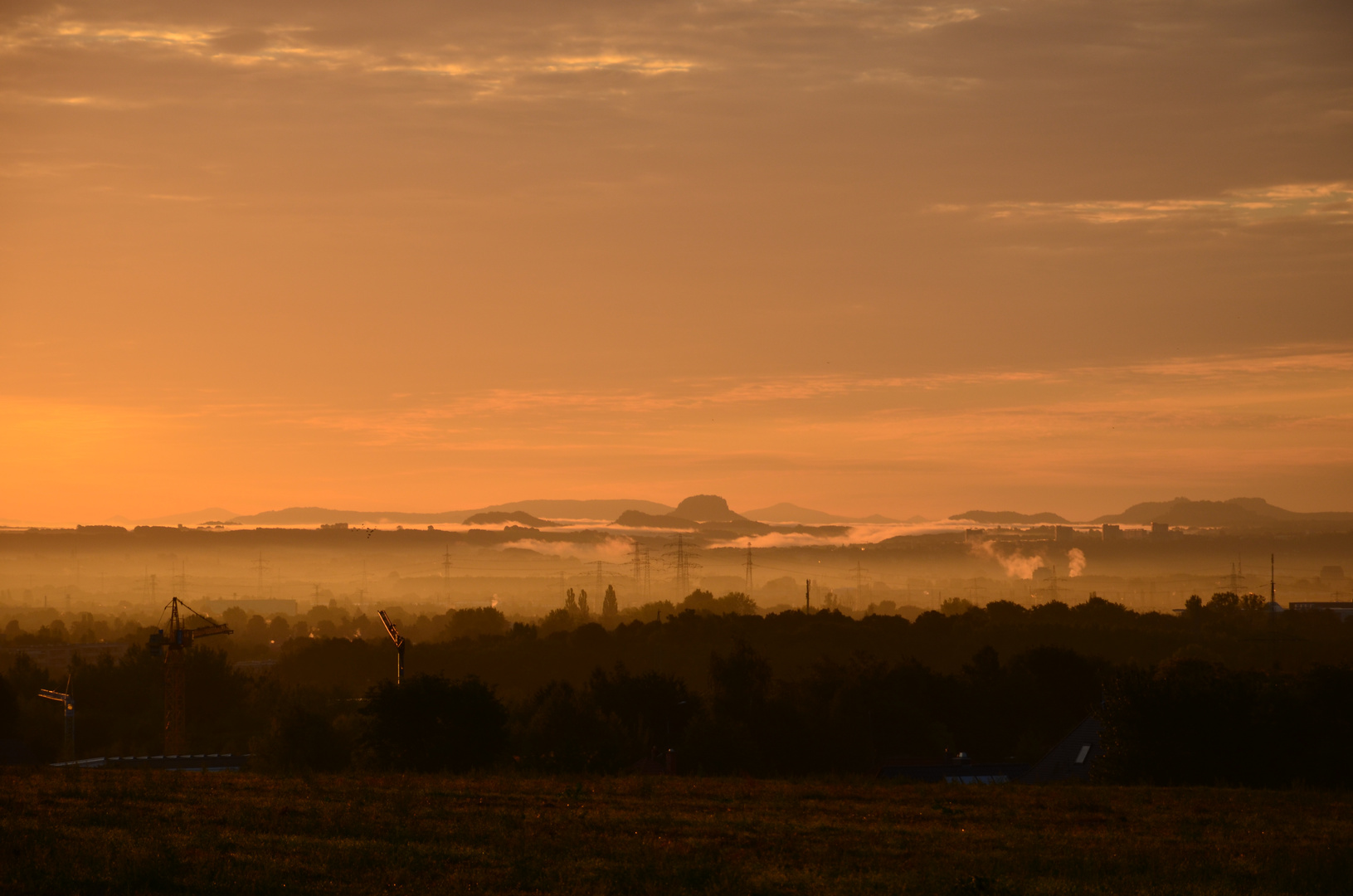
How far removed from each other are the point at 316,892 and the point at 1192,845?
727 inches

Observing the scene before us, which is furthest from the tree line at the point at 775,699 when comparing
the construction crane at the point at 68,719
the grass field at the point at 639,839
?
the grass field at the point at 639,839

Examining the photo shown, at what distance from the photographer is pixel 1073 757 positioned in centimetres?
6925

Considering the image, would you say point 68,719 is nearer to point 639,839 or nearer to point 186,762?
point 186,762

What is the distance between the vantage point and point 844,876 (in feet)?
74.3

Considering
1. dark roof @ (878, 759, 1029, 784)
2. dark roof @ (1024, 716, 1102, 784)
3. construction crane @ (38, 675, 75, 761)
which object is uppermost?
dark roof @ (1024, 716, 1102, 784)

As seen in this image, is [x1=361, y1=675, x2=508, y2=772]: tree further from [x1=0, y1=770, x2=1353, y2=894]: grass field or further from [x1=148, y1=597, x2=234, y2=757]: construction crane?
[x1=148, y1=597, x2=234, y2=757]: construction crane

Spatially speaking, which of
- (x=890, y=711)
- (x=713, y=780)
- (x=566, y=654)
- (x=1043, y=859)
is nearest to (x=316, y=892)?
(x=1043, y=859)

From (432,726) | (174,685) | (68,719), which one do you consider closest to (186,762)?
(68,719)

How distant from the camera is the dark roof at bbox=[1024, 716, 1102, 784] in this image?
67000 mm

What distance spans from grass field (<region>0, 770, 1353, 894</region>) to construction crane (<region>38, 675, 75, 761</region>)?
252ft

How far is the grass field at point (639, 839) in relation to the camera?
21375mm

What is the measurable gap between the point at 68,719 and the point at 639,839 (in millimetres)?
106440

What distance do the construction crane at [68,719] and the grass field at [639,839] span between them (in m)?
76.8

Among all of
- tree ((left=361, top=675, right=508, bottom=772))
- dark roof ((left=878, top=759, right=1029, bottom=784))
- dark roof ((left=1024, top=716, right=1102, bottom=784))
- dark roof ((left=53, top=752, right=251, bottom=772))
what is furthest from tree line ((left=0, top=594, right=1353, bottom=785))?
dark roof ((left=878, top=759, right=1029, bottom=784))
